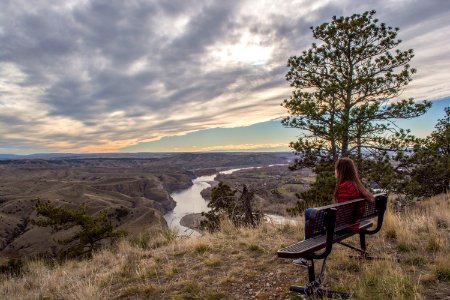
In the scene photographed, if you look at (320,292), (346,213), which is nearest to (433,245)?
(346,213)

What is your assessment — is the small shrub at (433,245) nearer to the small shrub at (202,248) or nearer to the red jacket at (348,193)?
the red jacket at (348,193)

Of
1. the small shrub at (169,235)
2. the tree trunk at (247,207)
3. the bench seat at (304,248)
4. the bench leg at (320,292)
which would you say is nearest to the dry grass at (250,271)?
the bench leg at (320,292)

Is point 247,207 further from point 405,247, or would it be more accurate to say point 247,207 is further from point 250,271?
point 405,247

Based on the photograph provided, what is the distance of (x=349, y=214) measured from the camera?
5.10m

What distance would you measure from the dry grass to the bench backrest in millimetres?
746

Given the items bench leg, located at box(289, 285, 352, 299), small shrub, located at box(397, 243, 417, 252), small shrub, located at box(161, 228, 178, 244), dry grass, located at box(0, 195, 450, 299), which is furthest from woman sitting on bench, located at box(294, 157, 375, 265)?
small shrub, located at box(161, 228, 178, 244)

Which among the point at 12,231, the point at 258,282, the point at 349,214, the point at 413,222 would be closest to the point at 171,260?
the point at 258,282

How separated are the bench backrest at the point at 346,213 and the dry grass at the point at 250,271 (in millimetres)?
746

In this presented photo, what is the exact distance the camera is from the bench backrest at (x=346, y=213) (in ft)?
14.4

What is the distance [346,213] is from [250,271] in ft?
6.79

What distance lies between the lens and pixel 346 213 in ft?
16.4

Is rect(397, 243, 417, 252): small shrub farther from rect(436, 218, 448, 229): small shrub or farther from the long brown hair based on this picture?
rect(436, 218, 448, 229): small shrub

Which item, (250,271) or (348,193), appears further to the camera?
(250,271)

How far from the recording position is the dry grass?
4617 mm
